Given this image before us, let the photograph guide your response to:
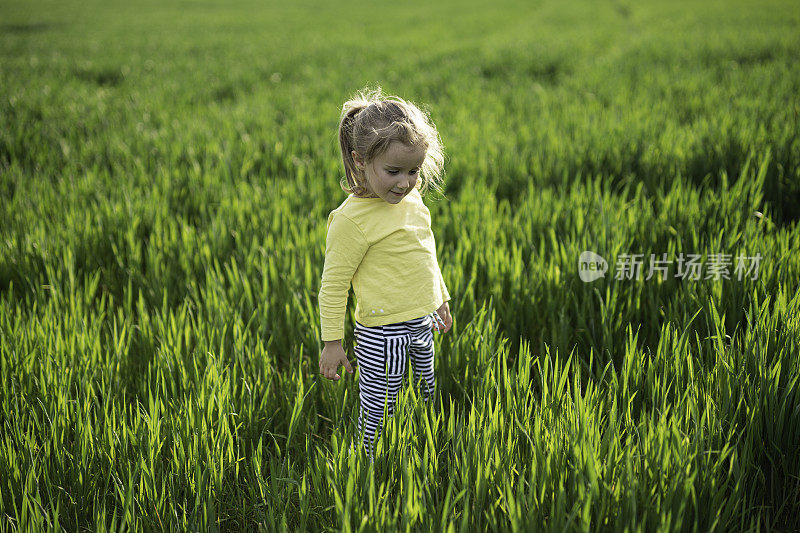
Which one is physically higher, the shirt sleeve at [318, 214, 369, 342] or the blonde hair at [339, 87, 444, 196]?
the blonde hair at [339, 87, 444, 196]

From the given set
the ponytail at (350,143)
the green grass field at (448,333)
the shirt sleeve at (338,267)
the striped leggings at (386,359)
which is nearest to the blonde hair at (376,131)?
the ponytail at (350,143)

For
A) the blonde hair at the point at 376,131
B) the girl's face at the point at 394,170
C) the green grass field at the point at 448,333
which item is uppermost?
the blonde hair at the point at 376,131

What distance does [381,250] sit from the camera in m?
1.39

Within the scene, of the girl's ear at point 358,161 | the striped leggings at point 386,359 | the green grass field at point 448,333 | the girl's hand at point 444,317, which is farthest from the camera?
the girl's hand at point 444,317

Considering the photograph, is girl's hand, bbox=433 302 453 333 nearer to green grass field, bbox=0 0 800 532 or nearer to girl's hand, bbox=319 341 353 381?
green grass field, bbox=0 0 800 532

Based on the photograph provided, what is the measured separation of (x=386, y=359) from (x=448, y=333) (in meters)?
0.43

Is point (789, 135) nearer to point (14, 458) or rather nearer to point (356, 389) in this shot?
point (356, 389)

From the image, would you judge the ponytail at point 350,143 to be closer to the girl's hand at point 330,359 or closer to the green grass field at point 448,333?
the girl's hand at point 330,359

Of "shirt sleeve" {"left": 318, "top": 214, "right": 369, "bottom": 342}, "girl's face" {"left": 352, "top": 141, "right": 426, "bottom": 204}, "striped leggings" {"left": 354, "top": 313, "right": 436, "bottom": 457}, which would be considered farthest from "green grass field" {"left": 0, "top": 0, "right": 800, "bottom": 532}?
"girl's face" {"left": 352, "top": 141, "right": 426, "bottom": 204}

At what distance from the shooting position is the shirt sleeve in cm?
134

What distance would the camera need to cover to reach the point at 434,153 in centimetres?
140

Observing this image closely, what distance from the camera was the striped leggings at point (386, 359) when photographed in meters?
1.45

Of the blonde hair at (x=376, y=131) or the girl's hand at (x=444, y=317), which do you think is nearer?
the blonde hair at (x=376, y=131)

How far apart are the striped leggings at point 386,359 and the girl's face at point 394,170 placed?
35cm
